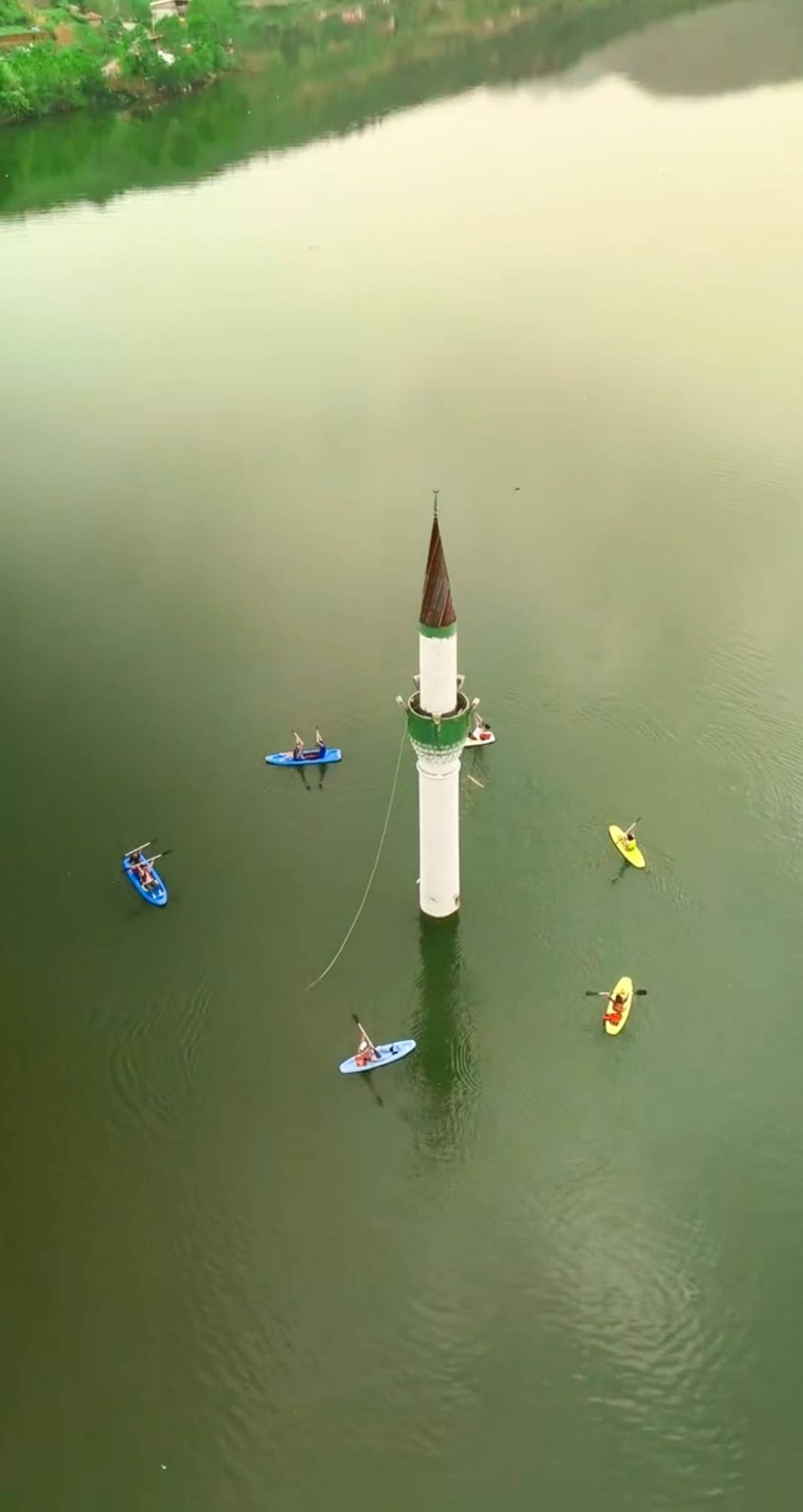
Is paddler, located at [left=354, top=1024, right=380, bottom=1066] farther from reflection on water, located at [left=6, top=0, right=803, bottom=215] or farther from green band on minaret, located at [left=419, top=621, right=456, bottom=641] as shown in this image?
reflection on water, located at [left=6, top=0, right=803, bottom=215]

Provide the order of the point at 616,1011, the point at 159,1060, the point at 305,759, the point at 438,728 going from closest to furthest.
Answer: the point at 438,728 < the point at 159,1060 < the point at 616,1011 < the point at 305,759

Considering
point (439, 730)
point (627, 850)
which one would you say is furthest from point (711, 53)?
point (439, 730)

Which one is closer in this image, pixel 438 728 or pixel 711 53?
pixel 438 728

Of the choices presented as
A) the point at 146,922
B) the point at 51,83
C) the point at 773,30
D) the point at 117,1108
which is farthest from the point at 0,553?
the point at 773,30

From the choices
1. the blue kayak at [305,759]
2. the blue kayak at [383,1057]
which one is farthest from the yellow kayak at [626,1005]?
the blue kayak at [305,759]

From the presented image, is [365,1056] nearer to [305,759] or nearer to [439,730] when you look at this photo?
[439,730]

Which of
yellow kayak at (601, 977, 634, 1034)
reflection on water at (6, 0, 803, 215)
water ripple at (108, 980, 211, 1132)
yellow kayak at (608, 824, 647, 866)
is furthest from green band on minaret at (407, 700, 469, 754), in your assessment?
reflection on water at (6, 0, 803, 215)
